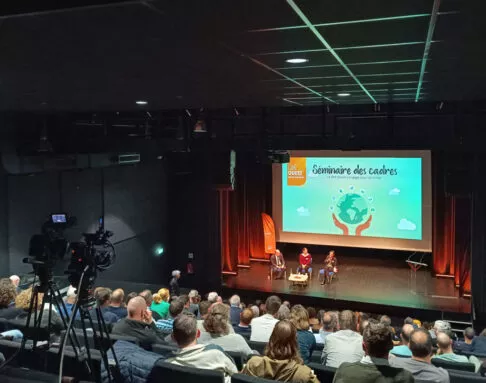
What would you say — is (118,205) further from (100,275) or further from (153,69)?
(153,69)

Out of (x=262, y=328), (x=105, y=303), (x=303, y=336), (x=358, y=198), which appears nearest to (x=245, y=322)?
(x=262, y=328)

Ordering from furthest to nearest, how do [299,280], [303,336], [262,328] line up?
[299,280] → [262,328] → [303,336]

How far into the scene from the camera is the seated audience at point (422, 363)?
3.16 m

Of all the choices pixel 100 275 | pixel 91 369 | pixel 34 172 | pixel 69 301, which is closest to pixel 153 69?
pixel 91 369

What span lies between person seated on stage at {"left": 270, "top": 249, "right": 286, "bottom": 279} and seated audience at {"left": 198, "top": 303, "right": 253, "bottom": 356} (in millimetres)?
7523

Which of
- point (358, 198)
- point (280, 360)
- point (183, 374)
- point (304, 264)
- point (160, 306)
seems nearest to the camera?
point (183, 374)

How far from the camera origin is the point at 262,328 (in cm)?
488

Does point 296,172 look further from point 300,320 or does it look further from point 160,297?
point 300,320

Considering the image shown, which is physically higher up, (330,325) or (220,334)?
(220,334)

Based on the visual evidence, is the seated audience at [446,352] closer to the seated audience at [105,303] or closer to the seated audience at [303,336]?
the seated audience at [303,336]

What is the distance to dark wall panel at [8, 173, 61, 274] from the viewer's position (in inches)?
289

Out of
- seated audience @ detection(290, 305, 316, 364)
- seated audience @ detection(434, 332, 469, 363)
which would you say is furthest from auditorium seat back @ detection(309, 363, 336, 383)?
seated audience @ detection(434, 332, 469, 363)

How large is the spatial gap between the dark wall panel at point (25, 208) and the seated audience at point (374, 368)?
6.25 m

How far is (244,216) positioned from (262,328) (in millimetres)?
8242
